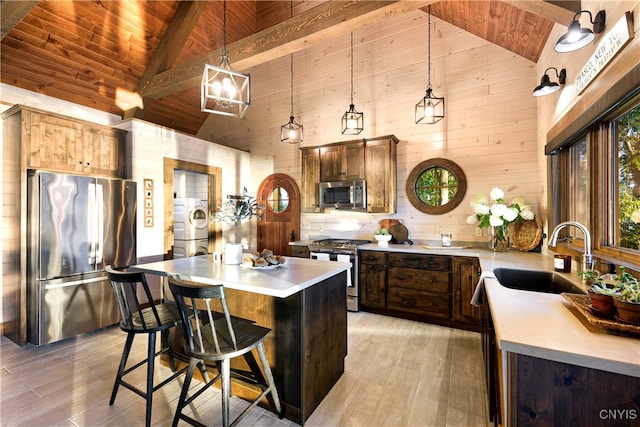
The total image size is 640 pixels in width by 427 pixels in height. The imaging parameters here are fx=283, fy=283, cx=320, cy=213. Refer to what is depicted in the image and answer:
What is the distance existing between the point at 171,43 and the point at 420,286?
4878 mm

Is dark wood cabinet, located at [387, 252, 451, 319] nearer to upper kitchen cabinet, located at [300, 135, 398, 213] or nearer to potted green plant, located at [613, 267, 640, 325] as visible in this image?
upper kitchen cabinet, located at [300, 135, 398, 213]

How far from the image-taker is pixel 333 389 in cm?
219

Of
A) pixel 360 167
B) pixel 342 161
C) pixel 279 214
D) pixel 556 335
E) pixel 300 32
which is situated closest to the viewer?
pixel 556 335

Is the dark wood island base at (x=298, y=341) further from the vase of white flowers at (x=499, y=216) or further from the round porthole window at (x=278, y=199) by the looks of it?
the round porthole window at (x=278, y=199)

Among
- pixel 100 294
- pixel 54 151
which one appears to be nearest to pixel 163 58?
pixel 54 151

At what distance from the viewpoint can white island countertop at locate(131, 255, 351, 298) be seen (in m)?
1.67

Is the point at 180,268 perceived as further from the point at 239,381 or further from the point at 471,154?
the point at 471,154

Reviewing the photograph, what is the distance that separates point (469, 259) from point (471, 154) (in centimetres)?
147

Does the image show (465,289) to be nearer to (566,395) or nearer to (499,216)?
(499,216)

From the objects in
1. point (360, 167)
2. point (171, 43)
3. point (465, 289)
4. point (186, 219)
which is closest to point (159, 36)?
point (171, 43)

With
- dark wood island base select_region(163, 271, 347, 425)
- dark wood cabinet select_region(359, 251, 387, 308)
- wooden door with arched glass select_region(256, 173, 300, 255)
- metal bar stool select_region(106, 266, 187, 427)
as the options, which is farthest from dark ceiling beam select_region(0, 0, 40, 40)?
dark wood cabinet select_region(359, 251, 387, 308)

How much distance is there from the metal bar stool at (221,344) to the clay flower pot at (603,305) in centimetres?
161

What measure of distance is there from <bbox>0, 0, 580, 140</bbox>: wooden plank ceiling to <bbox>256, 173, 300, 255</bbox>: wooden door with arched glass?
213 cm

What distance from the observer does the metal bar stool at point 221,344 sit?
1.52m
